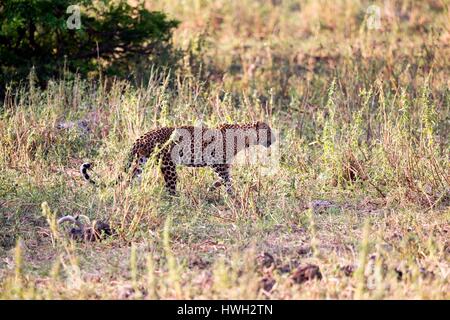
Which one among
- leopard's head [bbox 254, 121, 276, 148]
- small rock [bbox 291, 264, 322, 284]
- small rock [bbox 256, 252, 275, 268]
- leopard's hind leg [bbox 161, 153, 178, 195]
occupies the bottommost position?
small rock [bbox 291, 264, 322, 284]

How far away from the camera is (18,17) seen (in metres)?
9.23

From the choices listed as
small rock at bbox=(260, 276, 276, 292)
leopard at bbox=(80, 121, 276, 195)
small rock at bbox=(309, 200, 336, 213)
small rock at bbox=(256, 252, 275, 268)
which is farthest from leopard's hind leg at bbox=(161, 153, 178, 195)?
small rock at bbox=(260, 276, 276, 292)

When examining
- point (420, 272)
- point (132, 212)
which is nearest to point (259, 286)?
point (420, 272)

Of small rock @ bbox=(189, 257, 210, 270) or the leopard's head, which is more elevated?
the leopard's head

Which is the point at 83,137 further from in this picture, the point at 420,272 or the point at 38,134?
the point at 420,272

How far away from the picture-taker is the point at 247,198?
20.9 ft

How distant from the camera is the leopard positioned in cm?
688

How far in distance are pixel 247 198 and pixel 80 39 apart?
4549 mm

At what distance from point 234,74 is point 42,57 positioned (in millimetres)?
2780

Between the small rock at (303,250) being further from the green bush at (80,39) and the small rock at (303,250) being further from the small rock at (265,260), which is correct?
the green bush at (80,39)

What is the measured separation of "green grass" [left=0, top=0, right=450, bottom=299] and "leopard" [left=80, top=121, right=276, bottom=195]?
162 mm

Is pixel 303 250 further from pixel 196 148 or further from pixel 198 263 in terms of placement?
pixel 196 148

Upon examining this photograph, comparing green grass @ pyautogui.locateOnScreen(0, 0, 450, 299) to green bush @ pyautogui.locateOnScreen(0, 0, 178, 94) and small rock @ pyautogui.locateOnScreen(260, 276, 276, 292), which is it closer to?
small rock @ pyautogui.locateOnScreen(260, 276, 276, 292)

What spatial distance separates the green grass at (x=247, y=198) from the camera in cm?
494
